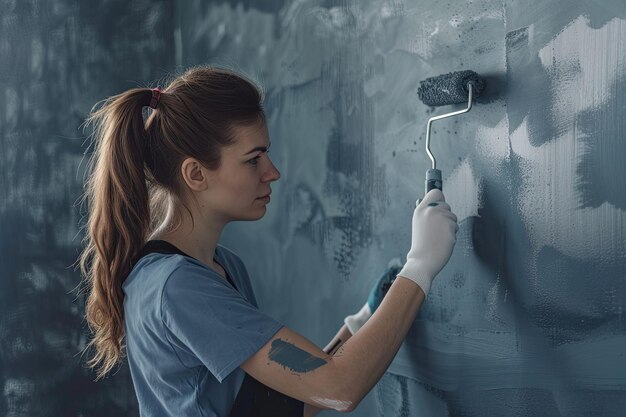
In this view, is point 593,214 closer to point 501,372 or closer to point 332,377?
point 501,372

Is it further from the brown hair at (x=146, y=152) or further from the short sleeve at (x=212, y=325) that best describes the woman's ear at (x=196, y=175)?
the short sleeve at (x=212, y=325)

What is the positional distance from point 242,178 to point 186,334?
0.31m

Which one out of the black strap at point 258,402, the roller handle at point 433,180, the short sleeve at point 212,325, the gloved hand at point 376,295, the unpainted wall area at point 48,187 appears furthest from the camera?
the unpainted wall area at point 48,187

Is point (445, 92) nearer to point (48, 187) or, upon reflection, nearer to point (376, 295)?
point (376, 295)

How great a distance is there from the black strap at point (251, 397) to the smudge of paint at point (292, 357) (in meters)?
0.15

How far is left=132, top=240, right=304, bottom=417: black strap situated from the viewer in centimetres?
132

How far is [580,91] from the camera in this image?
125cm

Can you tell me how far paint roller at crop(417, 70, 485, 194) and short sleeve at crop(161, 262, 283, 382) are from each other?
453 millimetres

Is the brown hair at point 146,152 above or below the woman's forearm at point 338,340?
above

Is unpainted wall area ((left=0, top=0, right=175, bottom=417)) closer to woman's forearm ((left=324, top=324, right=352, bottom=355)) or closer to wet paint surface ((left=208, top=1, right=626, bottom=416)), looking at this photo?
wet paint surface ((left=208, top=1, right=626, bottom=416))

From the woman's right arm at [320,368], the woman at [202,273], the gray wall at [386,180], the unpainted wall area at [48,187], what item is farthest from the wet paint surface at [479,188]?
the unpainted wall area at [48,187]

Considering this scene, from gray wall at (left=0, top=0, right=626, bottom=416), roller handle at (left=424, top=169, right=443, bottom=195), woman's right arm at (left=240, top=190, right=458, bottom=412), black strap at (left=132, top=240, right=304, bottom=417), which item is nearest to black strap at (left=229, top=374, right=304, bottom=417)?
black strap at (left=132, top=240, right=304, bottom=417)

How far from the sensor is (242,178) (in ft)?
4.44

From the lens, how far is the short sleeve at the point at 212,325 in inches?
46.8
